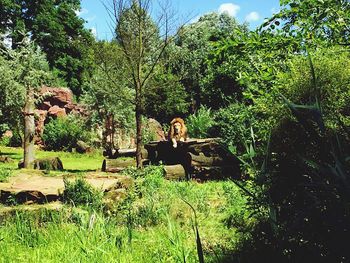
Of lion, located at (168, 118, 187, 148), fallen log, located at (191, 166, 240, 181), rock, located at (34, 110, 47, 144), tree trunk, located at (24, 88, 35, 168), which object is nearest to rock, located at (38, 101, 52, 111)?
rock, located at (34, 110, 47, 144)

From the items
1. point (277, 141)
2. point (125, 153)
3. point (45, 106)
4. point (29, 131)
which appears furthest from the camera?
point (45, 106)

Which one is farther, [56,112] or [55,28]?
[55,28]

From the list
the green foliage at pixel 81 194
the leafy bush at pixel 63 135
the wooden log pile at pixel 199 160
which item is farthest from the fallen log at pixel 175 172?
the leafy bush at pixel 63 135

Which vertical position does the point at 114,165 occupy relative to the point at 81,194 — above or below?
above

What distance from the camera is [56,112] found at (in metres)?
28.5

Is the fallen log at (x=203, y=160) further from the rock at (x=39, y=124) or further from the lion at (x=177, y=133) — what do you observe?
the rock at (x=39, y=124)

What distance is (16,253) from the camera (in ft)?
14.1

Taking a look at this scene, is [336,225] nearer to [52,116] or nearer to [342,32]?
[342,32]

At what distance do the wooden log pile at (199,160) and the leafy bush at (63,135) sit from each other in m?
11.7

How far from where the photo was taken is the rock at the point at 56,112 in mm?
28391

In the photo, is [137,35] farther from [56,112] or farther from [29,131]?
[56,112]

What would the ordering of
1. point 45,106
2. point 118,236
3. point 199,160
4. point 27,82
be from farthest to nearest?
point 45,106 → point 27,82 → point 199,160 → point 118,236

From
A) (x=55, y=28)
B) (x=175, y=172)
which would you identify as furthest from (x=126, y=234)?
(x=55, y=28)

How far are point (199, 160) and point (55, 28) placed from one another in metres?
30.5
